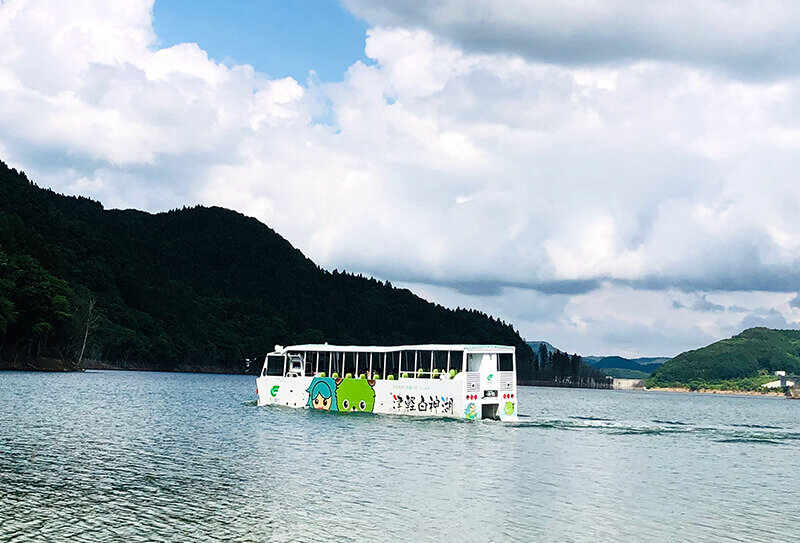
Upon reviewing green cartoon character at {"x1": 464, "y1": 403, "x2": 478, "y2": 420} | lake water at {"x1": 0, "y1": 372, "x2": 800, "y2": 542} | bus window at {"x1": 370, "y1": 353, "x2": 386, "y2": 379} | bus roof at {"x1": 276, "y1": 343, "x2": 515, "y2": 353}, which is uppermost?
bus roof at {"x1": 276, "y1": 343, "x2": 515, "y2": 353}

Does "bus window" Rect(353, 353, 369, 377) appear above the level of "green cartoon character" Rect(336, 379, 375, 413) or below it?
above

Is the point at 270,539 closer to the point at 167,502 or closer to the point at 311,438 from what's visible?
the point at 167,502

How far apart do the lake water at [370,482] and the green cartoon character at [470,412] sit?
708 millimetres

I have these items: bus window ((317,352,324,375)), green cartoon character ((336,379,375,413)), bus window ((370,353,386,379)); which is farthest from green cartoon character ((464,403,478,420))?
bus window ((317,352,324,375))

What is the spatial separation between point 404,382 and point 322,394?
9990 millimetres

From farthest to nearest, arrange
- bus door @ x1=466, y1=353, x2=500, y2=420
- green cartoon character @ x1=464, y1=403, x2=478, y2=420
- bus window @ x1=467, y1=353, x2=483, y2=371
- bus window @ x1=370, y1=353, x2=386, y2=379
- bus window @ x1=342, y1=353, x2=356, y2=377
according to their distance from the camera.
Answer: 1. bus window @ x1=342, y1=353, x2=356, y2=377
2. bus window @ x1=370, y1=353, x2=386, y2=379
3. bus window @ x1=467, y1=353, x2=483, y2=371
4. bus door @ x1=466, y1=353, x2=500, y2=420
5. green cartoon character @ x1=464, y1=403, x2=478, y2=420

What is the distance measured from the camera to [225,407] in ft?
295

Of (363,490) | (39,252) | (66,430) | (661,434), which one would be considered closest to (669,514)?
(363,490)

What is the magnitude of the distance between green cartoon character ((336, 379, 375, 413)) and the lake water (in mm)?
5841

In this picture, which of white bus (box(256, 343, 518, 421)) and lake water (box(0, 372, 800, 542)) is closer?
lake water (box(0, 372, 800, 542))

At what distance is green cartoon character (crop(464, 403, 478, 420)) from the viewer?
68.4 metres

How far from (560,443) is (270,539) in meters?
38.1

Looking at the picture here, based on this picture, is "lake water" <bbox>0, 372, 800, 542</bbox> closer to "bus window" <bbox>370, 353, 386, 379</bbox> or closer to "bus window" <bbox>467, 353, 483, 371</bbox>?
"bus window" <bbox>467, 353, 483, 371</bbox>

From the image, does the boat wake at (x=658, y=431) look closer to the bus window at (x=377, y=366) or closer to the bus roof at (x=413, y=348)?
the bus roof at (x=413, y=348)
